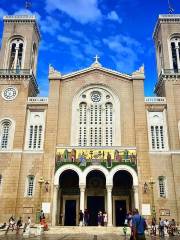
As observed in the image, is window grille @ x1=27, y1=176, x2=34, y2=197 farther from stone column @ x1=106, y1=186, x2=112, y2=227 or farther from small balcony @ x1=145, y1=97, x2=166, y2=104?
small balcony @ x1=145, y1=97, x2=166, y2=104

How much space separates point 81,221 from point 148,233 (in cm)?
637

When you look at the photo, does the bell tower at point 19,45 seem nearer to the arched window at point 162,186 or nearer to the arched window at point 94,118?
the arched window at point 94,118

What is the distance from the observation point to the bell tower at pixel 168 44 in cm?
3716

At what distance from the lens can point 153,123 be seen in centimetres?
3388

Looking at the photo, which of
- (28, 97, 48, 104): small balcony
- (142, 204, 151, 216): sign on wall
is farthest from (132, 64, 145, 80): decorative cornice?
(142, 204, 151, 216): sign on wall

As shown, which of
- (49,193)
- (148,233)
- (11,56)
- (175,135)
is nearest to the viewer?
(148,233)

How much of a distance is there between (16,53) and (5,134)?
1125 centimetres

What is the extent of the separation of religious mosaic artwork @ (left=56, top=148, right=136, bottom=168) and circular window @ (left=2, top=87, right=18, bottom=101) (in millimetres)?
8663

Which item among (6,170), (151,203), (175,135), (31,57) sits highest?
(31,57)

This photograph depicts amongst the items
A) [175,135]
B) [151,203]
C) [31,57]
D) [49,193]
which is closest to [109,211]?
[151,203]

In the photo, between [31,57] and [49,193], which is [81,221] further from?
[31,57]

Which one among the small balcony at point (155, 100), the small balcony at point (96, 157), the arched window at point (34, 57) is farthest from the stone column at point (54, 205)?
the arched window at point (34, 57)

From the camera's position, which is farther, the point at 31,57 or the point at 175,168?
the point at 31,57

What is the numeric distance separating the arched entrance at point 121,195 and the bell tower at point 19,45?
A: 14551mm
